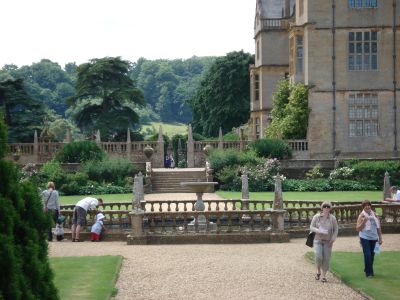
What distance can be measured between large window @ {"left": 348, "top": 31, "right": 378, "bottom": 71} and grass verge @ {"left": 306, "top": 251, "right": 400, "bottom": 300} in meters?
25.3

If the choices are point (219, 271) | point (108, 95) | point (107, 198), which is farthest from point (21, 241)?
point (108, 95)

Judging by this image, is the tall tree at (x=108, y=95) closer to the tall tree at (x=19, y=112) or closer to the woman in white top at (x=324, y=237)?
the tall tree at (x=19, y=112)

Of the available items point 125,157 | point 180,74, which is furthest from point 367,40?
point 180,74

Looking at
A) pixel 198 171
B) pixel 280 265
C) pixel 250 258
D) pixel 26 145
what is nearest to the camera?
pixel 280 265

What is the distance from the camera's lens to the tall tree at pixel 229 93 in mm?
66562

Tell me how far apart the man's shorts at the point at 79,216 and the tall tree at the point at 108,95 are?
36.9 m

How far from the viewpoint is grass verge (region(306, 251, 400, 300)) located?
41.0ft

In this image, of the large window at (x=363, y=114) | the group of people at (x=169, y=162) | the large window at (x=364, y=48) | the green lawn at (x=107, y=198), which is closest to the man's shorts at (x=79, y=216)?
the green lawn at (x=107, y=198)

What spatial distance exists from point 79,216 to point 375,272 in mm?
8847

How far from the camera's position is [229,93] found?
66.8m

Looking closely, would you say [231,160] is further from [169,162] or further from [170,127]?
[170,127]

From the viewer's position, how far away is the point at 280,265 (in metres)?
15.6

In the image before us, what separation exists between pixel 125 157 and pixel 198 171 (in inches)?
185

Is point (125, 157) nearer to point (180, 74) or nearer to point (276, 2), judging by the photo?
point (276, 2)
